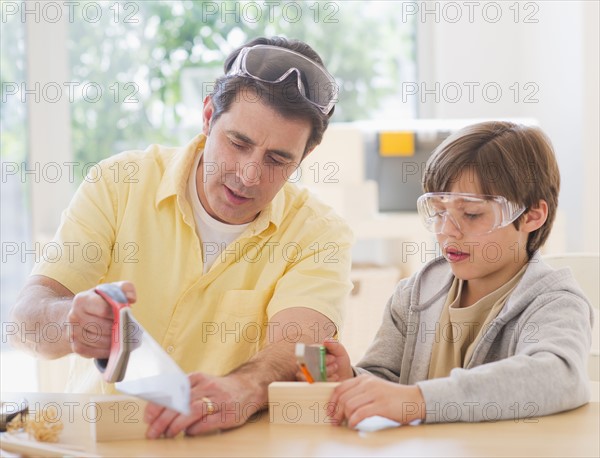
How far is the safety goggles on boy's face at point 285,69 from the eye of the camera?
173 cm

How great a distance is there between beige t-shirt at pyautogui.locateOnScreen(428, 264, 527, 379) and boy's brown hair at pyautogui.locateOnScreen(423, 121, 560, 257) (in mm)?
130

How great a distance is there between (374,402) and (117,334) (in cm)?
39

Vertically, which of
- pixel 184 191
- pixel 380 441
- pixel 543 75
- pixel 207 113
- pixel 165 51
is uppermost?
pixel 165 51

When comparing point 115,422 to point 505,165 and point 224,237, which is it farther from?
point 505,165

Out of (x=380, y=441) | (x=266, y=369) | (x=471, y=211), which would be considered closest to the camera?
(x=380, y=441)

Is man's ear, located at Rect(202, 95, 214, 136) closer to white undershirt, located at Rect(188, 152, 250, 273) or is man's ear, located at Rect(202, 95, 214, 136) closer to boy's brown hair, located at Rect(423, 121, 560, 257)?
white undershirt, located at Rect(188, 152, 250, 273)

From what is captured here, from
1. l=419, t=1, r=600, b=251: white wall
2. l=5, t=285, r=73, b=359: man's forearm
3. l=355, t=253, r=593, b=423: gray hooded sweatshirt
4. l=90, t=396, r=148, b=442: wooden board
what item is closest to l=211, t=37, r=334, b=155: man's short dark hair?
l=355, t=253, r=593, b=423: gray hooded sweatshirt

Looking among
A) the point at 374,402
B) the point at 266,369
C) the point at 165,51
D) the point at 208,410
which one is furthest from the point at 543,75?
the point at 208,410

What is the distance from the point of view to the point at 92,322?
1.30 metres

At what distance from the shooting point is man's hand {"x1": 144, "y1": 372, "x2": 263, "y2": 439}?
4.08 feet

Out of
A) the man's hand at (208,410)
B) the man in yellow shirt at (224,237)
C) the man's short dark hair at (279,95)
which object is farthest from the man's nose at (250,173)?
the man's hand at (208,410)

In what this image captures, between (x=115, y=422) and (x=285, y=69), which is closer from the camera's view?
(x=115, y=422)

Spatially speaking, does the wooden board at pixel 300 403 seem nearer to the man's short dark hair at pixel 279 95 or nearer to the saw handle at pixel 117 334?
the saw handle at pixel 117 334

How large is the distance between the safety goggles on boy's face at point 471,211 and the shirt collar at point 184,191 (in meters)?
0.36
